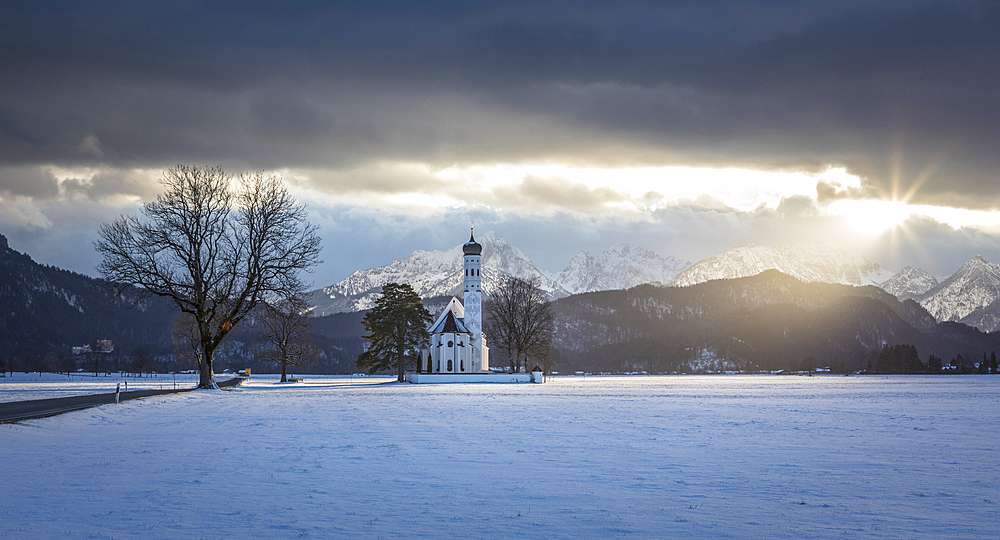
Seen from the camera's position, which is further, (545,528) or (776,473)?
(776,473)

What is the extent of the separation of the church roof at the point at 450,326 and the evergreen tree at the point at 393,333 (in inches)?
751

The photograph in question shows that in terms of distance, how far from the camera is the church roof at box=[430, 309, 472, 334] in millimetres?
124000

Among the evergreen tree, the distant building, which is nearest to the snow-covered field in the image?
the evergreen tree

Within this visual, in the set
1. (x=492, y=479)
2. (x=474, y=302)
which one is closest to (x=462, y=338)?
(x=474, y=302)

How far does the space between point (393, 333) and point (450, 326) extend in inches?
937

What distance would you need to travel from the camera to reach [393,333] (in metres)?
102

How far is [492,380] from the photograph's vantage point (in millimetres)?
102062

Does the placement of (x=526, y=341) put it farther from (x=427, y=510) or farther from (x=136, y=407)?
(x=427, y=510)

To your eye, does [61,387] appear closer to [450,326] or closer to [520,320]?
[520,320]

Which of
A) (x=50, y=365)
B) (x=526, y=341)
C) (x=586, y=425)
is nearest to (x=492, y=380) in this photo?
(x=526, y=341)

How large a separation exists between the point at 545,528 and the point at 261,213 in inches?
2159

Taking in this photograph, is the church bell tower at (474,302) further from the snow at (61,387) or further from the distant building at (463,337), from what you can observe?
the snow at (61,387)

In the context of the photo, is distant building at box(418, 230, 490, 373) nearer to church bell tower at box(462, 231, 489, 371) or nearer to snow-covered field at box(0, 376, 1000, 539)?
church bell tower at box(462, 231, 489, 371)

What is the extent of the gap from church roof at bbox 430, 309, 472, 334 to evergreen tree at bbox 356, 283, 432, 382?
1908 centimetres
